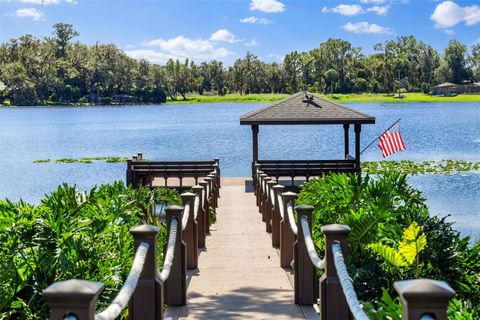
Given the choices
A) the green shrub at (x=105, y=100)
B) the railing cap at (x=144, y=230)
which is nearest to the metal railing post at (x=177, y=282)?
the railing cap at (x=144, y=230)

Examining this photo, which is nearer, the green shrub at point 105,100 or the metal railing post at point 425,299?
the metal railing post at point 425,299

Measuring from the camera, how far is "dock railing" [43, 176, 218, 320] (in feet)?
10.8

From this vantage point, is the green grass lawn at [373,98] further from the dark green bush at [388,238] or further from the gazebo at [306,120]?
the dark green bush at [388,238]

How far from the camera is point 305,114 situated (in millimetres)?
24219

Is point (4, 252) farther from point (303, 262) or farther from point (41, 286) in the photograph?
point (303, 262)

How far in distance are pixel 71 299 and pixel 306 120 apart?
68.5 ft

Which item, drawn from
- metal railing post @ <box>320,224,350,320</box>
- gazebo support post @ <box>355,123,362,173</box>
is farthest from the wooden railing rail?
metal railing post @ <box>320,224,350,320</box>

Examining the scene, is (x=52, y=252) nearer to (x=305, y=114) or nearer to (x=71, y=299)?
(x=71, y=299)

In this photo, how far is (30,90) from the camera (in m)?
153

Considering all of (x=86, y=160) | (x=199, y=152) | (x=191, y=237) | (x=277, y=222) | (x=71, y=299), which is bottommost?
(x=199, y=152)

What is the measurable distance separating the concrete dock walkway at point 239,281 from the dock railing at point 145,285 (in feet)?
1.25

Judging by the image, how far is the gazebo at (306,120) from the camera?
882 inches

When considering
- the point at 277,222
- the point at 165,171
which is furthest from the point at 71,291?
the point at 165,171

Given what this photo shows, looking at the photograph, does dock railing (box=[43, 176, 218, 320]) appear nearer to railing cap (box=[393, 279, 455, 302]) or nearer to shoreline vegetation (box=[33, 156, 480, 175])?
railing cap (box=[393, 279, 455, 302])
